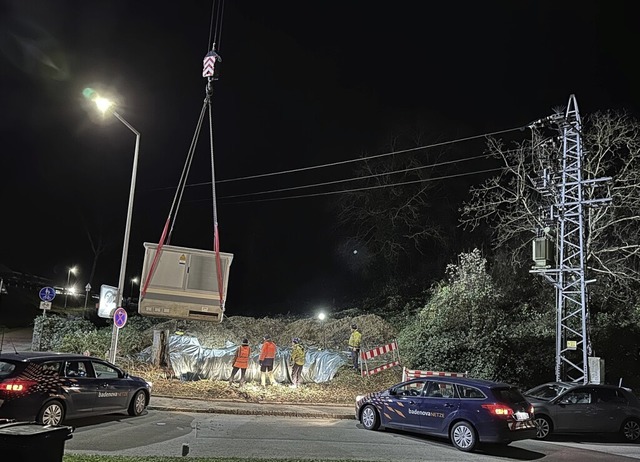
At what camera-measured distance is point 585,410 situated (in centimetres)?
1345

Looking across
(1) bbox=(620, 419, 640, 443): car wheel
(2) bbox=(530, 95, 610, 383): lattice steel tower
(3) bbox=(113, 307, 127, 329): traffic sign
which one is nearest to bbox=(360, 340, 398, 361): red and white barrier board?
(2) bbox=(530, 95, 610, 383): lattice steel tower

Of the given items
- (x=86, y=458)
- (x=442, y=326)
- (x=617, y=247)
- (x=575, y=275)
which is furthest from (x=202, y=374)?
(x=617, y=247)

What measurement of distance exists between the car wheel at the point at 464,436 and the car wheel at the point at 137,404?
741 cm

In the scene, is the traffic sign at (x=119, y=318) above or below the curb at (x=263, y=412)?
above

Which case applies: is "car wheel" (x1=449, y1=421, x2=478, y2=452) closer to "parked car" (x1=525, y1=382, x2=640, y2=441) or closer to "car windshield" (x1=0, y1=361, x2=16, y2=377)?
"parked car" (x1=525, y1=382, x2=640, y2=441)

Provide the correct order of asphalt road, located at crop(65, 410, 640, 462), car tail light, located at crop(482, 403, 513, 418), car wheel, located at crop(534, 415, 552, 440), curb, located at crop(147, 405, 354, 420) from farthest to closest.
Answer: curb, located at crop(147, 405, 354, 420), car wheel, located at crop(534, 415, 552, 440), car tail light, located at crop(482, 403, 513, 418), asphalt road, located at crop(65, 410, 640, 462)

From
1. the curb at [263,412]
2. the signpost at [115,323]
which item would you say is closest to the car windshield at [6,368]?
the curb at [263,412]

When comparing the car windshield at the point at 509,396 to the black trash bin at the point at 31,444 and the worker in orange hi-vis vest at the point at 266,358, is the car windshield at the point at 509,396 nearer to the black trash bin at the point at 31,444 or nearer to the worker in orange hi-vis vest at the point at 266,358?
the black trash bin at the point at 31,444

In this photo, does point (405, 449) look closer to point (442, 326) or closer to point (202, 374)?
point (202, 374)

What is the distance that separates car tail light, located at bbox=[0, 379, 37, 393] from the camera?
34.0 feet

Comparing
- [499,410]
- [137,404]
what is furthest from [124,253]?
[499,410]

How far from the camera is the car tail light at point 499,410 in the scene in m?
10.9

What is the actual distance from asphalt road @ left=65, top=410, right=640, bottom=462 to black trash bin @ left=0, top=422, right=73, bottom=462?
16.4 ft

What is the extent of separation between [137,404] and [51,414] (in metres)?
2.69
